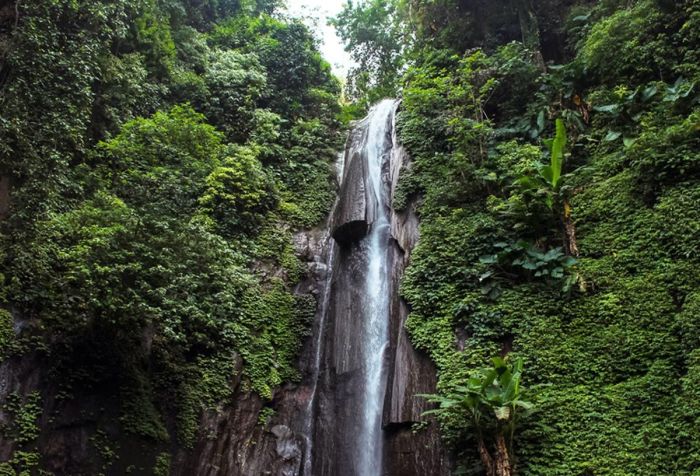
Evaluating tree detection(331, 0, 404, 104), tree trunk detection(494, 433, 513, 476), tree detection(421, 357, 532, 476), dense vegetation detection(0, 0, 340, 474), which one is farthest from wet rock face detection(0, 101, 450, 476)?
tree detection(331, 0, 404, 104)

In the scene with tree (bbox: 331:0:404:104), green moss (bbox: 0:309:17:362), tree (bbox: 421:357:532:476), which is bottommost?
tree (bbox: 421:357:532:476)

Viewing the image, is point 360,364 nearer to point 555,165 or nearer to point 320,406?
point 320,406

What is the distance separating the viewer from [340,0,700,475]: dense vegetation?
6.12 metres

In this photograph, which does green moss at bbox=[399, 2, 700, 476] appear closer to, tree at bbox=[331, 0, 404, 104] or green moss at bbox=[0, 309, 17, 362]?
green moss at bbox=[0, 309, 17, 362]

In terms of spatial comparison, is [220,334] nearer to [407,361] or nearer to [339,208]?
[407,361]

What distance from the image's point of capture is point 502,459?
623cm

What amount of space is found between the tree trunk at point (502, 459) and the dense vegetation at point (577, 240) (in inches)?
9.3

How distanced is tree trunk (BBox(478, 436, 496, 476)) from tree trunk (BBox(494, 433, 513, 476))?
6 centimetres

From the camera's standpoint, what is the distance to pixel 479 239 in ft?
29.9

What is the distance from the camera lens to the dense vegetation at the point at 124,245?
714 cm

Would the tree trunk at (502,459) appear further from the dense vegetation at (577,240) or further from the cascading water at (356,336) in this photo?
the cascading water at (356,336)

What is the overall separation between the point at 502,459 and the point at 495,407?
0.71 metres

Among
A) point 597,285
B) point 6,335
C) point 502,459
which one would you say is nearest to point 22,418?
point 6,335

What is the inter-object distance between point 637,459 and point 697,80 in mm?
6426
